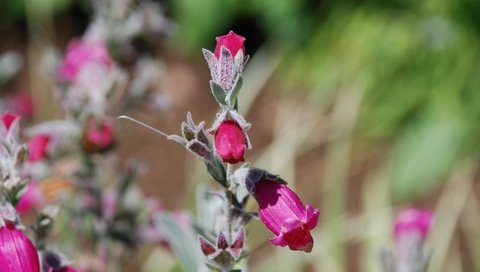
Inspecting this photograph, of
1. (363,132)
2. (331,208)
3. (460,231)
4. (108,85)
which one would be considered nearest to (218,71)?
(108,85)

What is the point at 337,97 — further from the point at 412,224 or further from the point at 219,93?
the point at 219,93

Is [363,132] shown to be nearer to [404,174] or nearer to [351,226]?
[404,174]

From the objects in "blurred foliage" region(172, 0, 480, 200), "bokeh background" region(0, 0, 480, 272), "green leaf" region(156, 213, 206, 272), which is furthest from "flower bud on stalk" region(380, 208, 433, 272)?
"blurred foliage" region(172, 0, 480, 200)

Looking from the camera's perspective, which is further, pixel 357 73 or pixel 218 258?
pixel 357 73

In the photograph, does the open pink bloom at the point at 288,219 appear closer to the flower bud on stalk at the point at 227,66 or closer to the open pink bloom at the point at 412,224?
the flower bud on stalk at the point at 227,66

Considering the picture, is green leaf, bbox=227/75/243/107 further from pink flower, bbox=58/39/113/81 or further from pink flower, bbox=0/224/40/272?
pink flower, bbox=58/39/113/81

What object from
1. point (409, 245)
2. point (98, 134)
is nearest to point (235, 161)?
point (409, 245)
